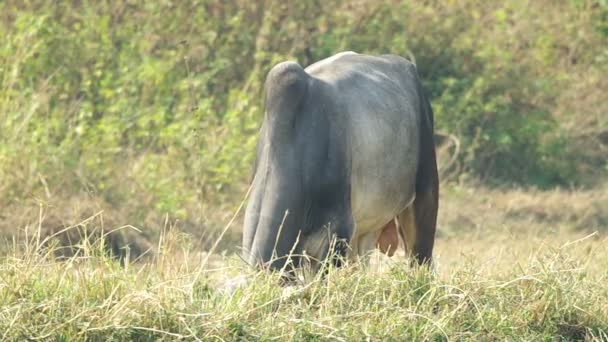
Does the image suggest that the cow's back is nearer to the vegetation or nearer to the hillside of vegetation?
the vegetation

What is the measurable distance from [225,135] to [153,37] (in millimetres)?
1540

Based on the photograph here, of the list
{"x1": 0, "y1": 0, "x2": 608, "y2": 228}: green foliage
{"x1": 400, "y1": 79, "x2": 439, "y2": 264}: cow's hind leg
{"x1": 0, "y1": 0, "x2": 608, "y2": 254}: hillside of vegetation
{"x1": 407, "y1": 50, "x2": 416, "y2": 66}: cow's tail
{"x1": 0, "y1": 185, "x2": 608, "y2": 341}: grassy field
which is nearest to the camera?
{"x1": 0, "y1": 185, "x2": 608, "y2": 341}: grassy field

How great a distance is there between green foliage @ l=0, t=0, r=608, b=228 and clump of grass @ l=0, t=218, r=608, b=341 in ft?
11.2

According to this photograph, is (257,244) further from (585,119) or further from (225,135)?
(585,119)

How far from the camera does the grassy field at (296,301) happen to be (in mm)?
Result: 4832

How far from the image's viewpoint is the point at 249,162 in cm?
966

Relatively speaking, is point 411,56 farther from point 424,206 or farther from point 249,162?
point 424,206

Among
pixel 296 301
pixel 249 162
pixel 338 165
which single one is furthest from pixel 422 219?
pixel 249 162

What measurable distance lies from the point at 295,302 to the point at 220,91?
5.91 meters

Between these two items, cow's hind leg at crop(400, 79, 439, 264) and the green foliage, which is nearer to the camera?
cow's hind leg at crop(400, 79, 439, 264)

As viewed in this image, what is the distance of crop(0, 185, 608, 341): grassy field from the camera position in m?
4.83

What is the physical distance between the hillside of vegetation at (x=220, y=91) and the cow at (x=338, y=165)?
1.64m

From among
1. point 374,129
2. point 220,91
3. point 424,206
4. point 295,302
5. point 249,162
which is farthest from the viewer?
point 220,91

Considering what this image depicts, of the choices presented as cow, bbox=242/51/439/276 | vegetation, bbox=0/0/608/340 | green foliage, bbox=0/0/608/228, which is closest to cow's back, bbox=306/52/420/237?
cow, bbox=242/51/439/276
